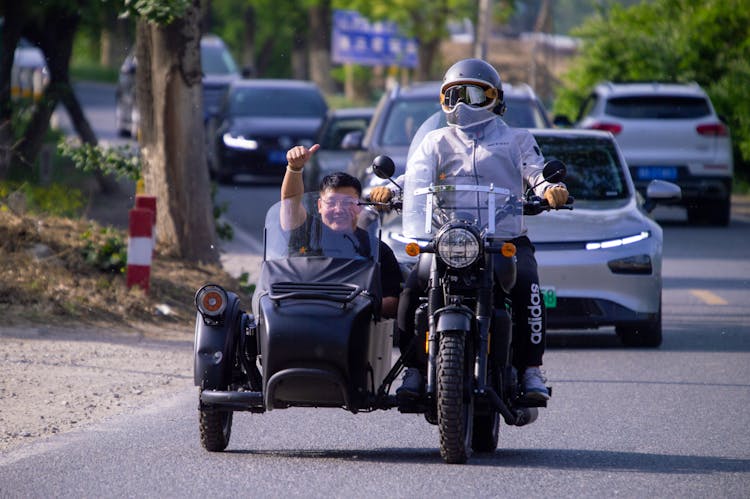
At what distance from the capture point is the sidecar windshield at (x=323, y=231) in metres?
7.14

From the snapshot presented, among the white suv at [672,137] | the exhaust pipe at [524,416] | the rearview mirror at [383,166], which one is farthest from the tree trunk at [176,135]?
the white suv at [672,137]

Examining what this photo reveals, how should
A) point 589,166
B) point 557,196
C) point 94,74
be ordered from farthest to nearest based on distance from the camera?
1. point 94,74
2. point 589,166
3. point 557,196

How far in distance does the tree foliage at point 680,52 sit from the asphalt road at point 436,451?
1687 cm

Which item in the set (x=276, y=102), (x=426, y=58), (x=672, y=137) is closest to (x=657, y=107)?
(x=672, y=137)

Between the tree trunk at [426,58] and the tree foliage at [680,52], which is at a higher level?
the tree foliage at [680,52]

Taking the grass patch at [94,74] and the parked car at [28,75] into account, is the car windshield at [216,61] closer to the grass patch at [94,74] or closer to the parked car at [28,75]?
the parked car at [28,75]

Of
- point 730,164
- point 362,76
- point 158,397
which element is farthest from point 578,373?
point 362,76

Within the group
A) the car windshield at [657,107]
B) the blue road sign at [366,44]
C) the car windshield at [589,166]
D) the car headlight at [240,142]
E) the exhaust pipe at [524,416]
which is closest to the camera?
the exhaust pipe at [524,416]

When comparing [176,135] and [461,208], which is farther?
[176,135]

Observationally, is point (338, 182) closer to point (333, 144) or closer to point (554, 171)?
point (554, 171)

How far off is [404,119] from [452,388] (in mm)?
9179

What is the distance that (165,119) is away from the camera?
1375 cm

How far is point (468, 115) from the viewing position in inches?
283

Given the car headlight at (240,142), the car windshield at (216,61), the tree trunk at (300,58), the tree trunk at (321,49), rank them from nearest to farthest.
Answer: the car headlight at (240,142)
the car windshield at (216,61)
the tree trunk at (321,49)
the tree trunk at (300,58)
